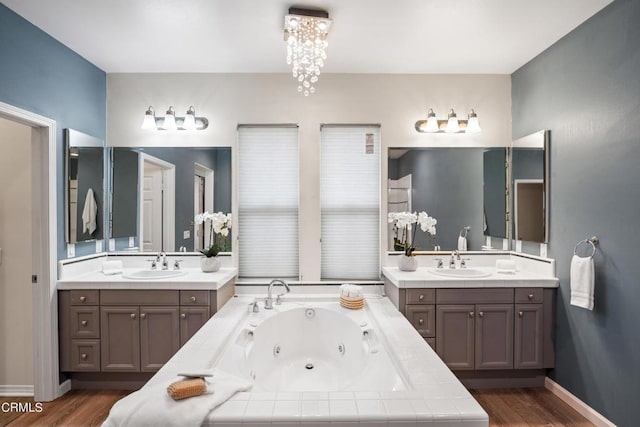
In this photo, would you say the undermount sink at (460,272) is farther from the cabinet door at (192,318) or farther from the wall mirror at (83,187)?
the wall mirror at (83,187)

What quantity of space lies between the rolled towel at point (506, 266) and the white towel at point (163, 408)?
7.96 feet

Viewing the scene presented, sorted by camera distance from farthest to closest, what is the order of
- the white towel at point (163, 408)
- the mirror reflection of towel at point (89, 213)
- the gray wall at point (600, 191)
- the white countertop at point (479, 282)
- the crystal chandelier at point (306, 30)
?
the mirror reflection of towel at point (89, 213)
the white countertop at point (479, 282)
the crystal chandelier at point (306, 30)
the gray wall at point (600, 191)
the white towel at point (163, 408)

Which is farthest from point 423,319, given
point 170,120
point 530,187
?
point 170,120

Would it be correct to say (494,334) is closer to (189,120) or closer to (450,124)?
(450,124)

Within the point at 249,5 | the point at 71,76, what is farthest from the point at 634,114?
the point at 71,76

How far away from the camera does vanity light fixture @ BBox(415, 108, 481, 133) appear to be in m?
2.92

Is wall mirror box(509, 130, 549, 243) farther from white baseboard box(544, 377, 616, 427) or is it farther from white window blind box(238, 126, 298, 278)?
white window blind box(238, 126, 298, 278)

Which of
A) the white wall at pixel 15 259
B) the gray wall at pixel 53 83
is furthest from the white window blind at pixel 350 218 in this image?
the white wall at pixel 15 259

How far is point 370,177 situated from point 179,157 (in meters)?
1.80

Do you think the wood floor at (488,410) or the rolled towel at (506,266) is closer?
the wood floor at (488,410)

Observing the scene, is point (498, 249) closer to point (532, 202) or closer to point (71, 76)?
point (532, 202)

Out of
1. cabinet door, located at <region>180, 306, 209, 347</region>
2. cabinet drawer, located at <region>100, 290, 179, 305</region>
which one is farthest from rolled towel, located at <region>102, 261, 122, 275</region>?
cabinet door, located at <region>180, 306, 209, 347</region>

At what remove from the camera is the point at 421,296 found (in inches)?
Answer: 99.5

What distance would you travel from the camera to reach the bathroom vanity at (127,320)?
2.49 meters
